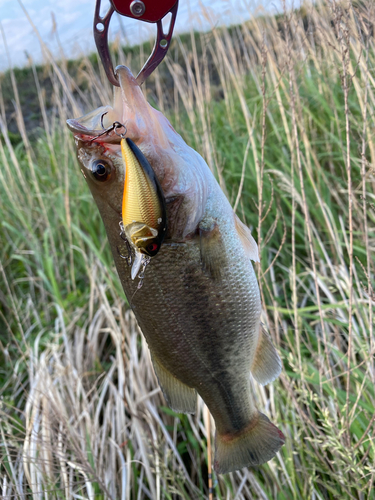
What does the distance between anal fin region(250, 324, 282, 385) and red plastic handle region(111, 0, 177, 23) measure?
62cm

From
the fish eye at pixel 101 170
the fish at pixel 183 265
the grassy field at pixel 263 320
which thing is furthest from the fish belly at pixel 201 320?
the grassy field at pixel 263 320

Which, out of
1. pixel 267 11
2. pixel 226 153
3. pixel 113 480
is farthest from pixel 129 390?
pixel 267 11

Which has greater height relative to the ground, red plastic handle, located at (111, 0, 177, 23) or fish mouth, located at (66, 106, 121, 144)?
red plastic handle, located at (111, 0, 177, 23)

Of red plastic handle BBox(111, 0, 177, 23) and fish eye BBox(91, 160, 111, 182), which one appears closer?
red plastic handle BBox(111, 0, 177, 23)

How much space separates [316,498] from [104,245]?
156cm

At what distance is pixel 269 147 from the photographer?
2502 mm

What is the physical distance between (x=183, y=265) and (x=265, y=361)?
320 millimetres

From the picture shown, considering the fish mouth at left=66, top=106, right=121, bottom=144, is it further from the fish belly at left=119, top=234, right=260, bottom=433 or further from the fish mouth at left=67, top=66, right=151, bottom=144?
the fish belly at left=119, top=234, right=260, bottom=433

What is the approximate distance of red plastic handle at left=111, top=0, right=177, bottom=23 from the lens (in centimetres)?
62

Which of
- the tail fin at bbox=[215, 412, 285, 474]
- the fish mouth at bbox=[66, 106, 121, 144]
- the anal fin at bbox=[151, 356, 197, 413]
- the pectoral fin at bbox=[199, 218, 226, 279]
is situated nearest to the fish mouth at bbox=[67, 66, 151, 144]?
the fish mouth at bbox=[66, 106, 121, 144]

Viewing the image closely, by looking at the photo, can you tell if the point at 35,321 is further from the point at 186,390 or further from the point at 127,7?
the point at 127,7

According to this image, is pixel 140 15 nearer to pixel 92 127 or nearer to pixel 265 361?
pixel 92 127

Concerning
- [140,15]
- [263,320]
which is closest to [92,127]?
[140,15]

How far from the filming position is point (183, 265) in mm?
748
